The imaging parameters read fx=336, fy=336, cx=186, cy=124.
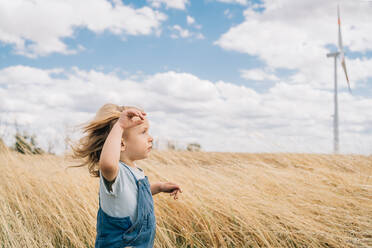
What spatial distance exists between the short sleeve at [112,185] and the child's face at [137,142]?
220 mm

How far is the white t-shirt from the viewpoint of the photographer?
1.79 m

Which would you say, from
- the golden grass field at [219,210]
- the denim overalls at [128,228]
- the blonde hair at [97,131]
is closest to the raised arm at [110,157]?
the denim overalls at [128,228]

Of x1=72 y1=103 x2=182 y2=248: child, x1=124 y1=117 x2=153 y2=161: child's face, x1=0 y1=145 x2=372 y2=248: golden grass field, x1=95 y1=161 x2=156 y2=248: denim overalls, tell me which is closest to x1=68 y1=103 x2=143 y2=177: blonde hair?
x1=72 y1=103 x2=182 y2=248: child

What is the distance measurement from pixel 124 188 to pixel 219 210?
66.1 inches

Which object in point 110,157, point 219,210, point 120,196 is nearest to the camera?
point 110,157

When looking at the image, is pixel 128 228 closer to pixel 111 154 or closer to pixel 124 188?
pixel 124 188

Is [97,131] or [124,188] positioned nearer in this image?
[124,188]

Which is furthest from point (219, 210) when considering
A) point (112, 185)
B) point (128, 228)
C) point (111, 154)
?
point (111, 154)

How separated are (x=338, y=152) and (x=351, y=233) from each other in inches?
154

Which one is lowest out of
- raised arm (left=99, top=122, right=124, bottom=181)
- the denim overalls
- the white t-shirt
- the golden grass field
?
the golden grass field

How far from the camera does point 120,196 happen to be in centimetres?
180

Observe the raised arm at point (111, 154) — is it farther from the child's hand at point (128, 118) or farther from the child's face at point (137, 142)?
the child's face at point (137, 142)

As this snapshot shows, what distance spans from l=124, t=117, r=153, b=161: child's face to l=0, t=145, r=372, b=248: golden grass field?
1081 mm

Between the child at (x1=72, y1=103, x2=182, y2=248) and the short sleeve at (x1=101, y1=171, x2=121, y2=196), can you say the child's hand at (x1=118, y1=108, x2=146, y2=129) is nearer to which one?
the child at (x1=72, y1=103, x2=182, y2=248)
